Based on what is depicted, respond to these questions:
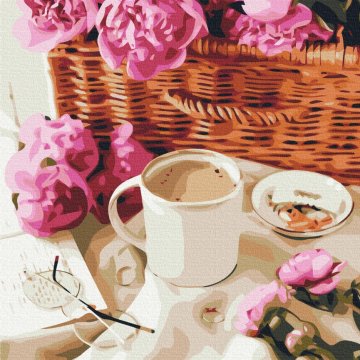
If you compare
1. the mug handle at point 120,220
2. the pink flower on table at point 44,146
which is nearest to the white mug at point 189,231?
the mug handle at point 120,220

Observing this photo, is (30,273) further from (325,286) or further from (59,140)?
(325,286)

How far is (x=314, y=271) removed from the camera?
65cm

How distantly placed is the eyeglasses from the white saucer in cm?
22

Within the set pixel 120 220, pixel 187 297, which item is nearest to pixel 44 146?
pixel 120 220

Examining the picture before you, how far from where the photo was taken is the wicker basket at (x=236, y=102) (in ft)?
2.39

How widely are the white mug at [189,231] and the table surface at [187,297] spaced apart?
0.07 feet

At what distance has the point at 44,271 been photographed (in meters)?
0.71

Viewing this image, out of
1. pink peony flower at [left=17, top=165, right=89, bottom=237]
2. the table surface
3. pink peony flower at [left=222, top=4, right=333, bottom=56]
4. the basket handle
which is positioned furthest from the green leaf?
pink peony flower at [left=17, top=165, right=89, bottom=237]

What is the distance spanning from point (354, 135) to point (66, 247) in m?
0.41

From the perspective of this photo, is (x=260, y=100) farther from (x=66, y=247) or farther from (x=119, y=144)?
(x=66, y=247)

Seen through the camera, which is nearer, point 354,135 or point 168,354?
point 168,354

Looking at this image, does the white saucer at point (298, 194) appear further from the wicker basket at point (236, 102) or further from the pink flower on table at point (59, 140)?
the pink flower on table at point (59, 140)

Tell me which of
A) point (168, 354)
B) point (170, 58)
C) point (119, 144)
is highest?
point (170, 58)

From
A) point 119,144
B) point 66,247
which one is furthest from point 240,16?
point 66,247
